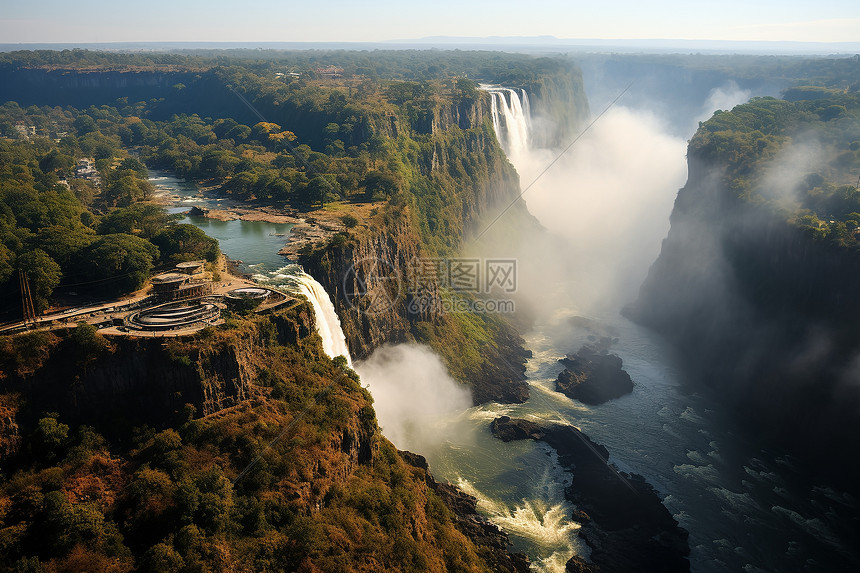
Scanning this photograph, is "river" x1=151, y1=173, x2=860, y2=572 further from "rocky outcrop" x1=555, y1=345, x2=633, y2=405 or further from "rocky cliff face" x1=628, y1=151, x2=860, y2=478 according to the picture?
"rocky cliff face" x1=628, y1=151, x2=860, y2=478

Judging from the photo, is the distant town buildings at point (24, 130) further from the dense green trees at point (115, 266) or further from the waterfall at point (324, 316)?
the waterfall at point (324, 316)

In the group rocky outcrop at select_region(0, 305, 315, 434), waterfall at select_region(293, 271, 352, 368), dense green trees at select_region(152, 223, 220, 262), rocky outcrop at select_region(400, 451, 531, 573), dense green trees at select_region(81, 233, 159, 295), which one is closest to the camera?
rocky outcrop at select_region(0, 305, 315, 434)

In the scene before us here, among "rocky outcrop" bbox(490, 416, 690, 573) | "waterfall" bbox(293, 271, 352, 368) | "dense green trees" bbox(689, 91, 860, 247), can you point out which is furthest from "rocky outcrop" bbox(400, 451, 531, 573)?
"dense green trees" bbox(689, 91, 860, 247)

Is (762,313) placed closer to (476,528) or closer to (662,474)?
(662,474)

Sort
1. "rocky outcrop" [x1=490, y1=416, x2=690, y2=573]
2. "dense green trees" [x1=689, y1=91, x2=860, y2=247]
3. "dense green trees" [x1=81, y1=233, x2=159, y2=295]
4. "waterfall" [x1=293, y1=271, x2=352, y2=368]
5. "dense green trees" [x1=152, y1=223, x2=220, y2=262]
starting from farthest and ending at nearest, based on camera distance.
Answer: "dense green trees" [x1=689, y1=91, x2=860, y2=247] → "dense green trees" [x1=152, y1=223, x2=220, y2=262] → "waterfall" [x1=293, y1=271, x2=352, y2=368] → "rocky outcrop" [x1=490, y1=416, x2=690, y2=573] → "dense green trees" [x1=81, y1=233, x2=159, y2=295]

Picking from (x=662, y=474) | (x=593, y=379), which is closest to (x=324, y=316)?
(x=662, y=474)
